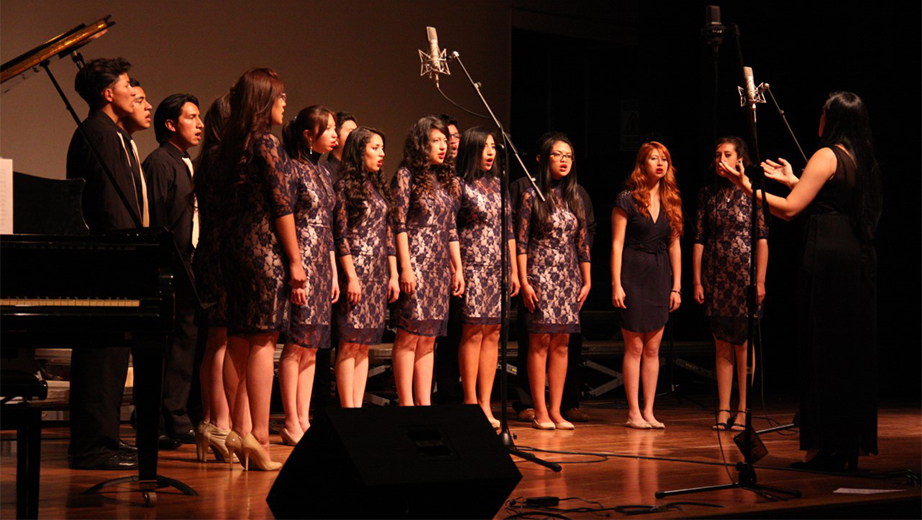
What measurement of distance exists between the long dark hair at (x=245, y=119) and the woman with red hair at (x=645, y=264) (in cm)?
262

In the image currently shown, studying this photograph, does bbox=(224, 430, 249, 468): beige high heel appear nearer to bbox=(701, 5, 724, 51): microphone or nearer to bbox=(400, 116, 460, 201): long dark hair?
bbox=(400, 116, 460, 201): long dark hair

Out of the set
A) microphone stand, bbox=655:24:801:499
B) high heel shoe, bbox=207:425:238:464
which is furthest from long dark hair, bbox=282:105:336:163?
microphone stand, bbox=655:24:801:499

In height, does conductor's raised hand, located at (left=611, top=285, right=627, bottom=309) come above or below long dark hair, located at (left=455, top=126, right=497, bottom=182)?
below

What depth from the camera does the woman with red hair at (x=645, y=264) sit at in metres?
5.96

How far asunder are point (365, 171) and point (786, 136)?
13.5 ft

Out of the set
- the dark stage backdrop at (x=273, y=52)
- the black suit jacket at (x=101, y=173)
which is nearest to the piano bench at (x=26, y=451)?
the black suit jacket at (x=101, y=173)

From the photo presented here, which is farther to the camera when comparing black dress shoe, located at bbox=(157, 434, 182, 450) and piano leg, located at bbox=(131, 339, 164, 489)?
black dress shoe, located at bbox=(157, 434, 182, 450)

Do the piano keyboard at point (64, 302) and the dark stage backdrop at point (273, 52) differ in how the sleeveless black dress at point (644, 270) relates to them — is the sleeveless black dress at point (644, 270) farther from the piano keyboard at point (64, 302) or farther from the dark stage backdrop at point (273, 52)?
the piano keyboard at point (64, 302)

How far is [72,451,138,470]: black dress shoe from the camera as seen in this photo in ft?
13.6

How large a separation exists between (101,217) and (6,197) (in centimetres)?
85

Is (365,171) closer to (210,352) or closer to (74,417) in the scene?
(210,352)

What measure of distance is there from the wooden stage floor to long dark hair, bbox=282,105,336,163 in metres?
1.37

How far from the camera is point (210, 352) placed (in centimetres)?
444

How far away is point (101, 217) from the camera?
167 inches
